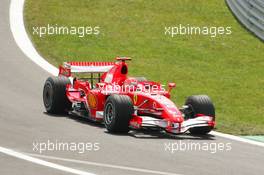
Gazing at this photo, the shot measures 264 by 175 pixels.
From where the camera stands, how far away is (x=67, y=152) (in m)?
14.4

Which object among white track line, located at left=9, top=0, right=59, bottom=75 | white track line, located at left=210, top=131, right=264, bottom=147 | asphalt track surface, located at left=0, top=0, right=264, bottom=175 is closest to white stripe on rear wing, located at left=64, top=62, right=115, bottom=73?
asphalt track surface, located at left=0, top=0, right=264, bottom=175

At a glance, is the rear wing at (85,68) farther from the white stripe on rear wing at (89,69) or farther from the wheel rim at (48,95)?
the wheel rim at (48,95)

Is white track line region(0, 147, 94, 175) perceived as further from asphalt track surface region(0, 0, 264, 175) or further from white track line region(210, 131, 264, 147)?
white track line region(210, 131, 264, 147)

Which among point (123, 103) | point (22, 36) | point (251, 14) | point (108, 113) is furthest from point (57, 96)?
point (251, 14)

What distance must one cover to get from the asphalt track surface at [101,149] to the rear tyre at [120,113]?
188 mm

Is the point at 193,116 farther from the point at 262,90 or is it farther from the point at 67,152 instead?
the point at 262,90

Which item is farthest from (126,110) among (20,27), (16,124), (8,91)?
(20,27)

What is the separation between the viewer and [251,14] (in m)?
29.8

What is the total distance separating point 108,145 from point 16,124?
2622 mm

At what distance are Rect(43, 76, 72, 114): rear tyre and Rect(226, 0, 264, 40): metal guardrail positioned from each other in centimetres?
1216

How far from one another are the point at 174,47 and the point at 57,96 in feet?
34.3

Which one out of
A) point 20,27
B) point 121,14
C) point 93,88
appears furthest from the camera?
point 121,14

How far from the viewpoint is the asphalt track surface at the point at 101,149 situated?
13305 mm

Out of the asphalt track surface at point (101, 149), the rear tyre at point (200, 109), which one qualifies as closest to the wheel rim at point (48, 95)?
the asphalt track surface at point (101, 149)
